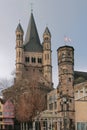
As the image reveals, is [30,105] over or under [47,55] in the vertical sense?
under

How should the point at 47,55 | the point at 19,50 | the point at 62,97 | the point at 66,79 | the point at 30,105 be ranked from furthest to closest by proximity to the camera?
1. the point at 47,55
2. the point at 19,50
3. the point at 30,105
4. the point at 66,79
5. the point at 62,97

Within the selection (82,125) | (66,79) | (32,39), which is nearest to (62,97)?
(66,79)

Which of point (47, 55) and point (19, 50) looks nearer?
point (19, 50)

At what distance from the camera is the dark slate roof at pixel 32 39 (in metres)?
144

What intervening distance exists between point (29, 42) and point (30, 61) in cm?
869

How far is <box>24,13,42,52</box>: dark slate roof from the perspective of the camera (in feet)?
471

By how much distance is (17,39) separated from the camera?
136500 mm

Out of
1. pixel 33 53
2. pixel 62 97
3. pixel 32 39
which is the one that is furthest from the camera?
pixel 32 39

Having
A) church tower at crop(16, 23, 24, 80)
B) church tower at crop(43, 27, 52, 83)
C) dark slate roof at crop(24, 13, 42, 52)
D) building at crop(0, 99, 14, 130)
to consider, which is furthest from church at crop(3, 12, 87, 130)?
dark slate roof at crop(24, 13, 42, 52)

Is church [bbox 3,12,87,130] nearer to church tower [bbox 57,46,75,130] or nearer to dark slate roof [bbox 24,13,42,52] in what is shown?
church tower [bbox 57,46,75,130]

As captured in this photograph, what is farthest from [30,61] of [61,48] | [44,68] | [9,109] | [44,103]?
[61,48]

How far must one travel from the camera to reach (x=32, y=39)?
14675cm

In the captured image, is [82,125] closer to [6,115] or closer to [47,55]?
[6,115]

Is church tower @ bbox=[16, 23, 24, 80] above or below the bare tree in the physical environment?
above
